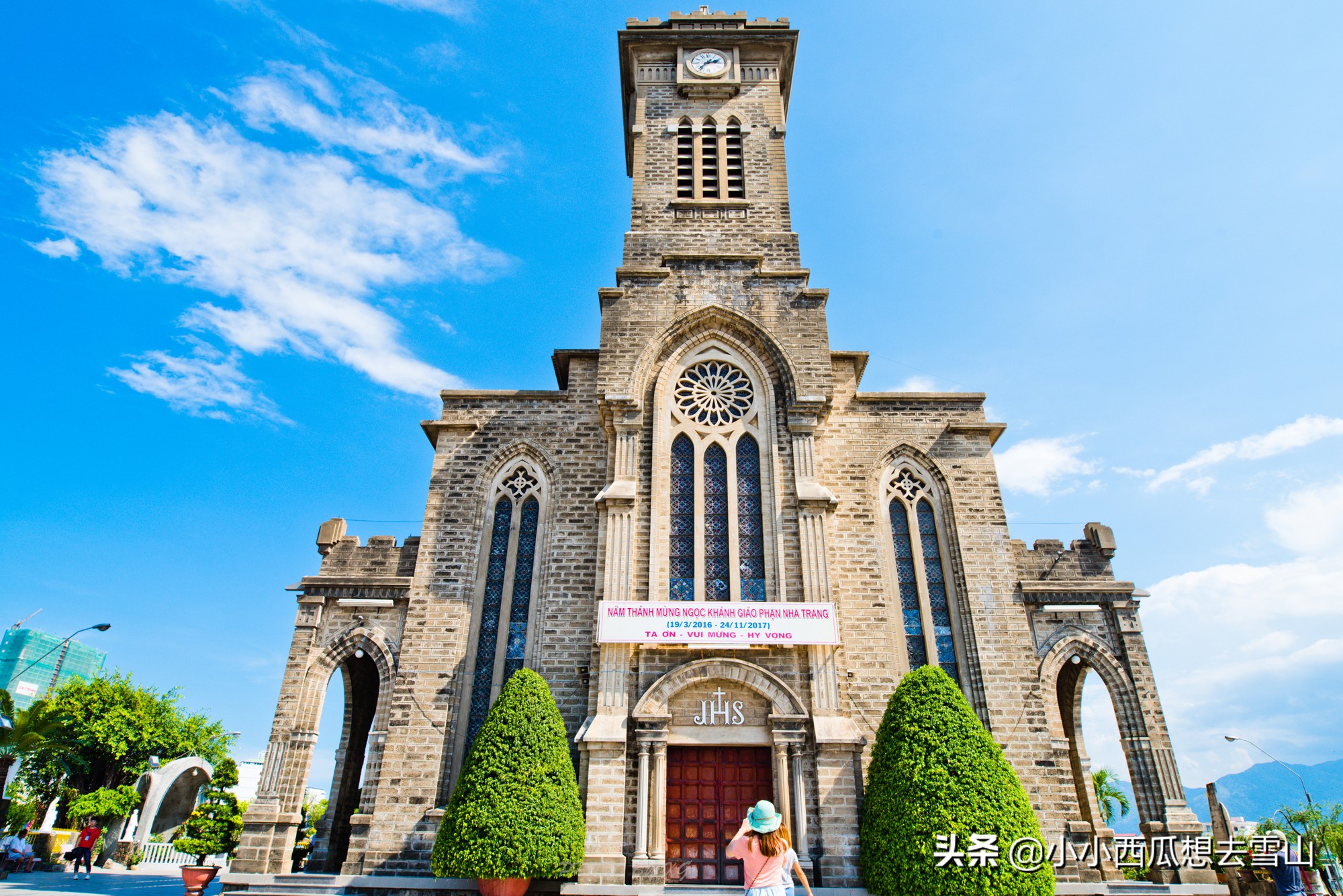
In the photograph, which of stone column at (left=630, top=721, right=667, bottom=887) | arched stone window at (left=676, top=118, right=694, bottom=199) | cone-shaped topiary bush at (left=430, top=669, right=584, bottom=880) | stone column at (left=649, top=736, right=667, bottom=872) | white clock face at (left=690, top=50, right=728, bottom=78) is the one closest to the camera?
cone-shaped topiary bush at (left=430, top=669, right=584, bottom=880)

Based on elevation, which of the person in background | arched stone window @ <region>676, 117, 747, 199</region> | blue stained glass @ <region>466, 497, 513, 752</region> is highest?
arched stone window @ <region>676, 117, 747, 199</region>

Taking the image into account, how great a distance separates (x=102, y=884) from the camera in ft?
58.3

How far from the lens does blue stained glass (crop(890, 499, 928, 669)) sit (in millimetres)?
16172

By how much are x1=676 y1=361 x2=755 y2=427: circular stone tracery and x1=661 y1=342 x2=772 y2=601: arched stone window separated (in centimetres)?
2

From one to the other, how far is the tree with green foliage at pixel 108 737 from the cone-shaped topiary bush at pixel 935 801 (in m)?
32.7

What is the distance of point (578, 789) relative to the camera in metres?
14.0

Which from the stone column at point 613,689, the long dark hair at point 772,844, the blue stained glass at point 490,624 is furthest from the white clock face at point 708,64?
the long dark hair at point 772,844

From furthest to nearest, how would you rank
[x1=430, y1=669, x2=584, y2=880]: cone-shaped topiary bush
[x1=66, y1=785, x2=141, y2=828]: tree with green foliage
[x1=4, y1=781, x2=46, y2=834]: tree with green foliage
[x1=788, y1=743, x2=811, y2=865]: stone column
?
[x1=4, y1=781, x2=46, y2=834]: tree with green foliage
[x1=66, y1=785, x2=141, y2=828]: tree with green foliage
[x1=788, y1=743, x2=811, y2=865]: stone column
[x1=430, y1=669, x2=584, y2=880]: cone-shaped topiary bush

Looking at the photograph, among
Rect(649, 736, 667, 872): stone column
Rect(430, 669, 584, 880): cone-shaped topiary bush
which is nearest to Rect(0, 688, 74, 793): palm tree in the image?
Rect(430, 669, 584, 880): cone-shaped topiary bush

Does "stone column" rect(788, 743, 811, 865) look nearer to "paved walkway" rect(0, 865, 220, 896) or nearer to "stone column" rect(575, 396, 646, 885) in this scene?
"stone column" rect(575, 396, 646, 885)

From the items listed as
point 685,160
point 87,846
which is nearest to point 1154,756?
point 685,160

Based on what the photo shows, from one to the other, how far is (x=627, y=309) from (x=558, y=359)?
2.37 metres

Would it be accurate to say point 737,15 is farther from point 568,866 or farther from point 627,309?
point 568,866

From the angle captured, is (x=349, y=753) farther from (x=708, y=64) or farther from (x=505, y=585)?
(x=708, y=64)
